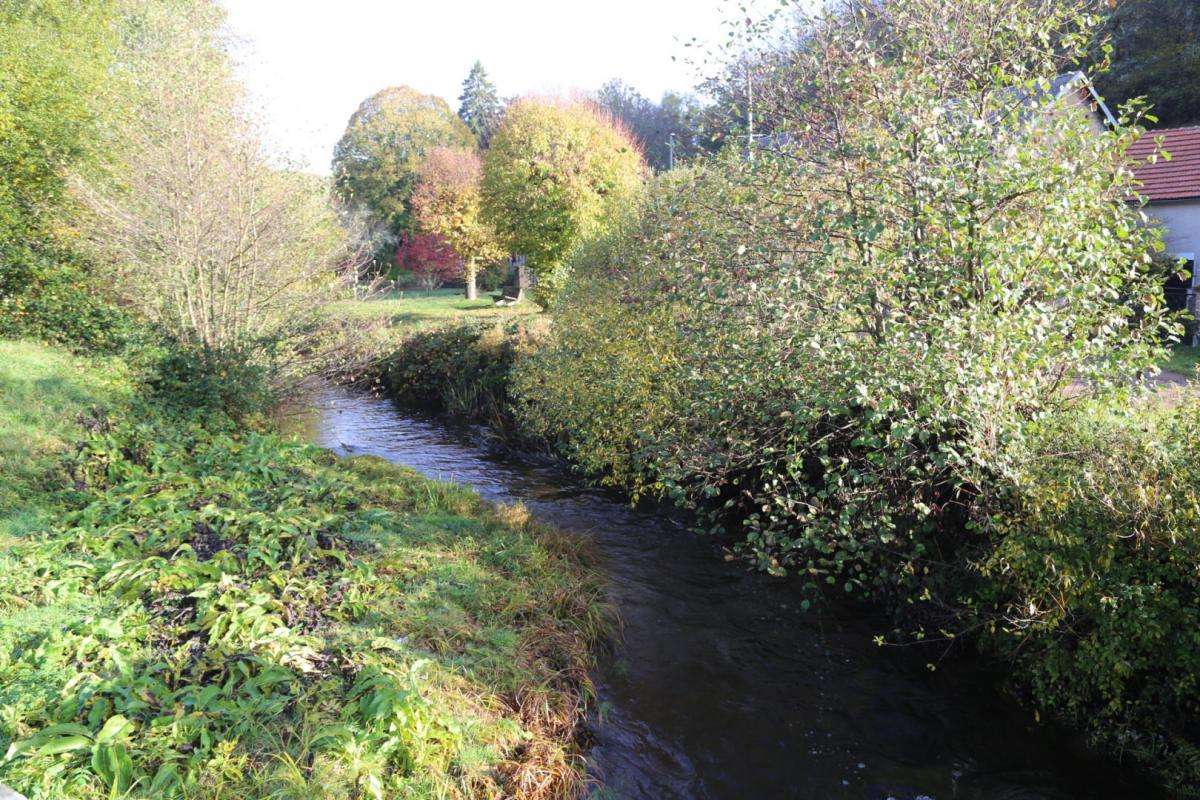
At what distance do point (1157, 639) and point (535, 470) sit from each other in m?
9.42

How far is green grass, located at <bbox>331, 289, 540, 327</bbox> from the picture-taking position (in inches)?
761

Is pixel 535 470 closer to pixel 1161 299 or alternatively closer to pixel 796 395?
pixel 796 395

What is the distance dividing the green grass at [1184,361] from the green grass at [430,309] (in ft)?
48.5

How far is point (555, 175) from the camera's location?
22953 mm

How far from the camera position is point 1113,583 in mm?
4938

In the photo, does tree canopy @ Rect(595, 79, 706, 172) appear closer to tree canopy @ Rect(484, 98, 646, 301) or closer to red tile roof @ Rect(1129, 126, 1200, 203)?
tree canopy @ Rect(484, 98, 646, 301)

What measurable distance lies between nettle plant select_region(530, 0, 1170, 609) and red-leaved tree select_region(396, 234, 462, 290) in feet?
96.8

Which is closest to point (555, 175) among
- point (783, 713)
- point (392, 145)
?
point (783, 713)

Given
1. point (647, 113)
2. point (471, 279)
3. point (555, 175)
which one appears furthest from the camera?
point (647, 113)

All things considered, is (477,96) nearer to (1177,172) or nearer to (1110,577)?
(1177,172)

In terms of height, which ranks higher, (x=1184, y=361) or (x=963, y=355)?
(x=963, y=355)

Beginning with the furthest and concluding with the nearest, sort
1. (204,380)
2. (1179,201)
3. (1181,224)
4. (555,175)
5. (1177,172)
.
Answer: (555,175) → (1177,172) → (1181,224) → (1179,201) → (204,380)

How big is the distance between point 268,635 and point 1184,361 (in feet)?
55.1

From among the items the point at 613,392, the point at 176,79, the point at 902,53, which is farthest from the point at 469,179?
the point at 902,53
